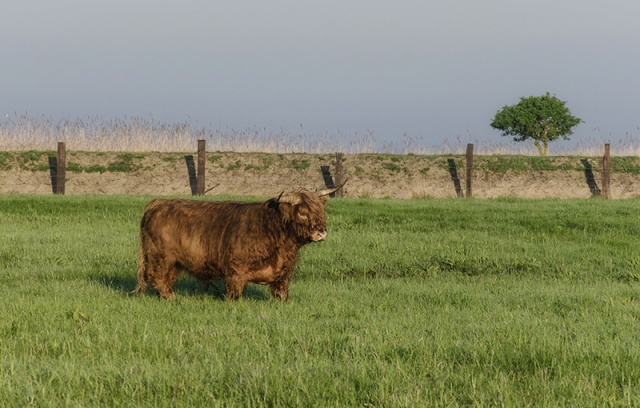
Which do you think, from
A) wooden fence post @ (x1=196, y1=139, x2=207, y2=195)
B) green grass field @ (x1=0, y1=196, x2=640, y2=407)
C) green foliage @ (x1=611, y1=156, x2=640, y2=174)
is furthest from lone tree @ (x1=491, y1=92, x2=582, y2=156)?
green grass field @ (x1=0, y1=196, x2=640, y2=407)

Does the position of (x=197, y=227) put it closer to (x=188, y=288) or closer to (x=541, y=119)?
(x=188, y=288)

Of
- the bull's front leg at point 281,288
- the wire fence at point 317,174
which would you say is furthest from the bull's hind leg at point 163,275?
the wire fence at point 317,174

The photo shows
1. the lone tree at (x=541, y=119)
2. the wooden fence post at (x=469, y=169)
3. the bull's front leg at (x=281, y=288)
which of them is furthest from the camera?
the lone tree at (x=541, y=119)

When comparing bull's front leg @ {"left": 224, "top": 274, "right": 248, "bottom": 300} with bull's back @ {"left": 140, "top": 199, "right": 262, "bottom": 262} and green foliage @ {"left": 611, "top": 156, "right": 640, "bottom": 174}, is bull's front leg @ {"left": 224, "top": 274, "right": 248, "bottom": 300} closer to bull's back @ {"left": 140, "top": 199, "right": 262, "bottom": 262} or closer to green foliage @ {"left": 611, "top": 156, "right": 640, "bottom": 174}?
bull's back @ {"left": 140, "top": 199, "right": 262, "bottom": 262}

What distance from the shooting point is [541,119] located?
61.8 m

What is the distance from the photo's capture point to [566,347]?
22.2ft

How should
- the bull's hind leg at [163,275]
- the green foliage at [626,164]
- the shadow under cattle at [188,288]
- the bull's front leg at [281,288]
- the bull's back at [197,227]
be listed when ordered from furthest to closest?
the green foliage at [626,164] → the shadow under cattle at [188,288] → the bull's hind leg at [163,275] → the bull's front leg at [281,288] → the bull's back at [197,227]

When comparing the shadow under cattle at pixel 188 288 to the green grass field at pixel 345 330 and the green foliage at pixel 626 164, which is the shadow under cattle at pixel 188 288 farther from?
the green foliage at pixel 626 164

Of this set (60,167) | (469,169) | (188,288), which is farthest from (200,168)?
(188,288)

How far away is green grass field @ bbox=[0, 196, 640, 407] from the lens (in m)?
5.39

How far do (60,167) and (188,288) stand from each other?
29102mm

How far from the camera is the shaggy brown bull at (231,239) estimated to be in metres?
9.13

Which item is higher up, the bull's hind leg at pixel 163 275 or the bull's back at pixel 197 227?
the bull's back at pixel 197 227

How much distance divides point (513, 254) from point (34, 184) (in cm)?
2979
